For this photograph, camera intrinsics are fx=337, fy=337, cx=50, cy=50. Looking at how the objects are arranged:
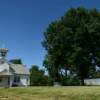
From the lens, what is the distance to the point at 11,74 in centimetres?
6781

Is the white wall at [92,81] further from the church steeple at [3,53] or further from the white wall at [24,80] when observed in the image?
the church steeple at [3,53]

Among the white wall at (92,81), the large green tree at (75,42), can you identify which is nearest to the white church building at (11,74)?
the large green tree at (75,42)

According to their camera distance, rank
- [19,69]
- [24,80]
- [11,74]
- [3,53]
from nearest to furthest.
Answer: [11,74]
[3,53]
[24,80]
[19,69]

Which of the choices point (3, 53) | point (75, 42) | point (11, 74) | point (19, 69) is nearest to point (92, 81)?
point (75, 42)

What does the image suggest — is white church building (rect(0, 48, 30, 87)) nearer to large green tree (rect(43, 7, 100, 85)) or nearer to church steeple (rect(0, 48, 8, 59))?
church steeple (rect(0, 48, 8, 59))

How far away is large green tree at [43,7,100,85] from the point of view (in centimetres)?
5825

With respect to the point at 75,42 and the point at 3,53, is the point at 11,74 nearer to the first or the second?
the point at 3,53

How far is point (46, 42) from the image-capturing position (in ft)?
211

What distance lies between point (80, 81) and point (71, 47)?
7680mm

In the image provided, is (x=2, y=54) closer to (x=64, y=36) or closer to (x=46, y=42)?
(x=46, y=42)

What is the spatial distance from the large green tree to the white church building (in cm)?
923

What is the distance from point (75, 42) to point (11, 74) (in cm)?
1661

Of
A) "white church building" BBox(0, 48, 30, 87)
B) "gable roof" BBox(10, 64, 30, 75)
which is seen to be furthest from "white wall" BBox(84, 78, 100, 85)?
"gable roof" BBox(10, 64, 30, 75)

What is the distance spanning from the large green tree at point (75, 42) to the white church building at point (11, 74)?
923 centimetres
